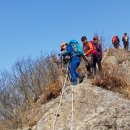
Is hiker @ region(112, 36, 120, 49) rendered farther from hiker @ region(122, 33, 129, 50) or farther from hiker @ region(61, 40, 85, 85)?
hiker @ region(61, 40, 85, 85)

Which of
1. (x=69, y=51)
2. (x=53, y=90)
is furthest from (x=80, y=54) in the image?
(x=53, y=90)

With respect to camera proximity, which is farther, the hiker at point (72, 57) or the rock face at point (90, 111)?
the hiker at point (72, 57)

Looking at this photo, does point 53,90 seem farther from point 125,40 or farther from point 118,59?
point 125,40

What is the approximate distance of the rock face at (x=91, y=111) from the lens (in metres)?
13.0

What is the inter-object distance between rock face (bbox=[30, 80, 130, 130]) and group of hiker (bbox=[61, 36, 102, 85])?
0.57m

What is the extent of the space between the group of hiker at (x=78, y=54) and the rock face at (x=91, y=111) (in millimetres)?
574

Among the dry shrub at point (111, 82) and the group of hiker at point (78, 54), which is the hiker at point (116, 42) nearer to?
the group of hiker at point (78, 54)

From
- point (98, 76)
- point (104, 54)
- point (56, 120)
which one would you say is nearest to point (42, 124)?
point (56, 120)

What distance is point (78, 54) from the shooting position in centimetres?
1502

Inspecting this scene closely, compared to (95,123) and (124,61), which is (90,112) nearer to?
(95,123)

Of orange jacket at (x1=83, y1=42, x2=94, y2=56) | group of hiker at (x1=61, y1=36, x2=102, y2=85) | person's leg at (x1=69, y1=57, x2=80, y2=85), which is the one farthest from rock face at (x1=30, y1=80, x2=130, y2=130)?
orange jacket at (x1=83, y1=42, x2=94, y2=56)

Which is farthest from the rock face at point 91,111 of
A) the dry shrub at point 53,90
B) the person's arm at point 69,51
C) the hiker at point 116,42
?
the hiker at point 116,42

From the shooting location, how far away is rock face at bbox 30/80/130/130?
42.5 feet

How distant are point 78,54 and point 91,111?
2.31 m
